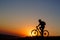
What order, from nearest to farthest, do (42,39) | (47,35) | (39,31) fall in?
1. (42,39)
2. (39,31)
3. (47,35)

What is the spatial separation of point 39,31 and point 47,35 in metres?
1.59

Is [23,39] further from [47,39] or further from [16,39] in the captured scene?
[47,39]

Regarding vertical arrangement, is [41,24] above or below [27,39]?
above

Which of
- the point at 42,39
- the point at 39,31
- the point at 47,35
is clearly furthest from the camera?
the point at 47,35

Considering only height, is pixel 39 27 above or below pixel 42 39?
above

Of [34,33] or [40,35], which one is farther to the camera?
[34,33]

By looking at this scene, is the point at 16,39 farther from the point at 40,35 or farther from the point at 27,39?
the point at 40,35

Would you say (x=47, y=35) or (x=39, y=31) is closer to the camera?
(x=39, y=31)

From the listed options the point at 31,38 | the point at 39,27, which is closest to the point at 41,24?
the point at 39,27

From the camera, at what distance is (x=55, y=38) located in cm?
1769

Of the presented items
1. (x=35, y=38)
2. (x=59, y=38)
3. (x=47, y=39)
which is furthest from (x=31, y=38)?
(x=59, y=38)

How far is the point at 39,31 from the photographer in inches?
717

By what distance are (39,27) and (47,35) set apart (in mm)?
1963

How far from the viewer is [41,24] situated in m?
17.5
